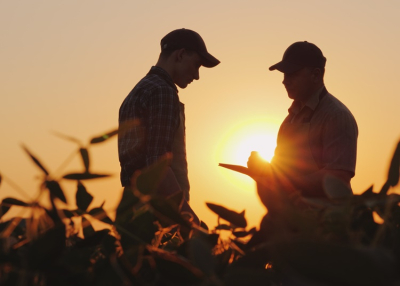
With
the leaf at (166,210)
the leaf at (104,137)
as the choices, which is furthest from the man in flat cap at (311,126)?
the leaf at (104,137)

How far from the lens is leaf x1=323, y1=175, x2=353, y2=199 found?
60cm

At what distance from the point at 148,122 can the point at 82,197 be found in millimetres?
3421

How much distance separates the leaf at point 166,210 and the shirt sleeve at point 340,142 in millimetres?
3520

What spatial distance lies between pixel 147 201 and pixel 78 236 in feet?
0.50

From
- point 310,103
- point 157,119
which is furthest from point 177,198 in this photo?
point 310,103

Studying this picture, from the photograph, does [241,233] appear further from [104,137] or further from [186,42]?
[186,42]

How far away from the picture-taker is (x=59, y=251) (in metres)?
0.53

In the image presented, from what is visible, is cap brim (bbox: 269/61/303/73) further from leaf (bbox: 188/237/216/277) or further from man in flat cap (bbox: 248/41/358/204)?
leaf (bbox: 188/237/216/277)

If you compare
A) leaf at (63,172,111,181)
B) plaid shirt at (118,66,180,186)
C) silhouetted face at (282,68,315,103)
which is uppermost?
silhouetted face at (282,68,315,103)

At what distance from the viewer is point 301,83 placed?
15.9ft

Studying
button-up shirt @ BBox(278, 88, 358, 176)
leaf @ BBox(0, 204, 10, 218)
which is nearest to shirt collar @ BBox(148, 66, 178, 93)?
button-up shirt @ BBox(278, 88, 358, 176)

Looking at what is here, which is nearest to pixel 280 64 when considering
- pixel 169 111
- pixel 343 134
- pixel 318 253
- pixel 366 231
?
pixel 343 134

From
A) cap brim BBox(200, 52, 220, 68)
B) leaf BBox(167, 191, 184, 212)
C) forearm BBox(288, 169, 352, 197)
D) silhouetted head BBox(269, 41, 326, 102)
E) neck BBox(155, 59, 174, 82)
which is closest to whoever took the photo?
leaf BBox(167, 191, 184, 212)

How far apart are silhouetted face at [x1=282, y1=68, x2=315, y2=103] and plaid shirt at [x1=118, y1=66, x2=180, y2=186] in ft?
3.73
